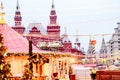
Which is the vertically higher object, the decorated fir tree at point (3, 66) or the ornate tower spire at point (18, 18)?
the ornate tower spire at point (18, 18)

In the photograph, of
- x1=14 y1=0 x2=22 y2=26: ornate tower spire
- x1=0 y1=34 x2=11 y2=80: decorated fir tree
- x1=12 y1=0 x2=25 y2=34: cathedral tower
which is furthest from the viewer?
x1=14 y1=0 x2=22 y2=26: ornate tower spire

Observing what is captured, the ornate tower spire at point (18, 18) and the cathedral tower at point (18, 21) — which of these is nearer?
the cathedral tower at point (18, 21)

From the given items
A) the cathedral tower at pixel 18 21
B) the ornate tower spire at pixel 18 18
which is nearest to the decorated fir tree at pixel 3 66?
the cathedral tower at pixel 18 21

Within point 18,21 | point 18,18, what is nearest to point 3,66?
point 18,21

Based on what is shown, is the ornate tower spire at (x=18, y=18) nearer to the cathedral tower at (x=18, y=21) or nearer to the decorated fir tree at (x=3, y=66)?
the cathedral tower at (x=18, y=21)

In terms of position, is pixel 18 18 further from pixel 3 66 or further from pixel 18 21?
pixel 3 66

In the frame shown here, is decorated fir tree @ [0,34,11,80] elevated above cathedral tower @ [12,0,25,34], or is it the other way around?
cathedral tower @ [12,0,25,34]

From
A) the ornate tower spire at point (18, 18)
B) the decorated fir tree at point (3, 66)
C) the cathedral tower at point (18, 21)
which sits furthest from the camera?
the ornate tower spire at point (18, 18)

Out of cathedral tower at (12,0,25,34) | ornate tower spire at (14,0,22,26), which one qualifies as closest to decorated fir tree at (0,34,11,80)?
cathedral tower at (12,0,25,34)

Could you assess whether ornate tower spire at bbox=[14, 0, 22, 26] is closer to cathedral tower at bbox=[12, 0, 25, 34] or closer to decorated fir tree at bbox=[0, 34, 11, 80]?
cathedral tower at bbox=[12, 0, 25, 34]

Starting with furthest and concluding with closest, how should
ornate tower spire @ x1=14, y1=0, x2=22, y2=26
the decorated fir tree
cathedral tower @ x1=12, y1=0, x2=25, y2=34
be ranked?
ornate tower spire @ x1=14, y1=0, x2=22, y2=26 → cathedral tower @ x1=12, y1=0, x2=25, y2=34 → the decorated fir tree

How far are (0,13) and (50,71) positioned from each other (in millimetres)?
2988

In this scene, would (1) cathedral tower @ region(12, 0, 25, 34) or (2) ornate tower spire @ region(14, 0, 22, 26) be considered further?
(2) ornate tower spire @ region(14, 0, 22, 26)

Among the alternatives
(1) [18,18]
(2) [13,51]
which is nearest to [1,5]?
(2) [13,51]
